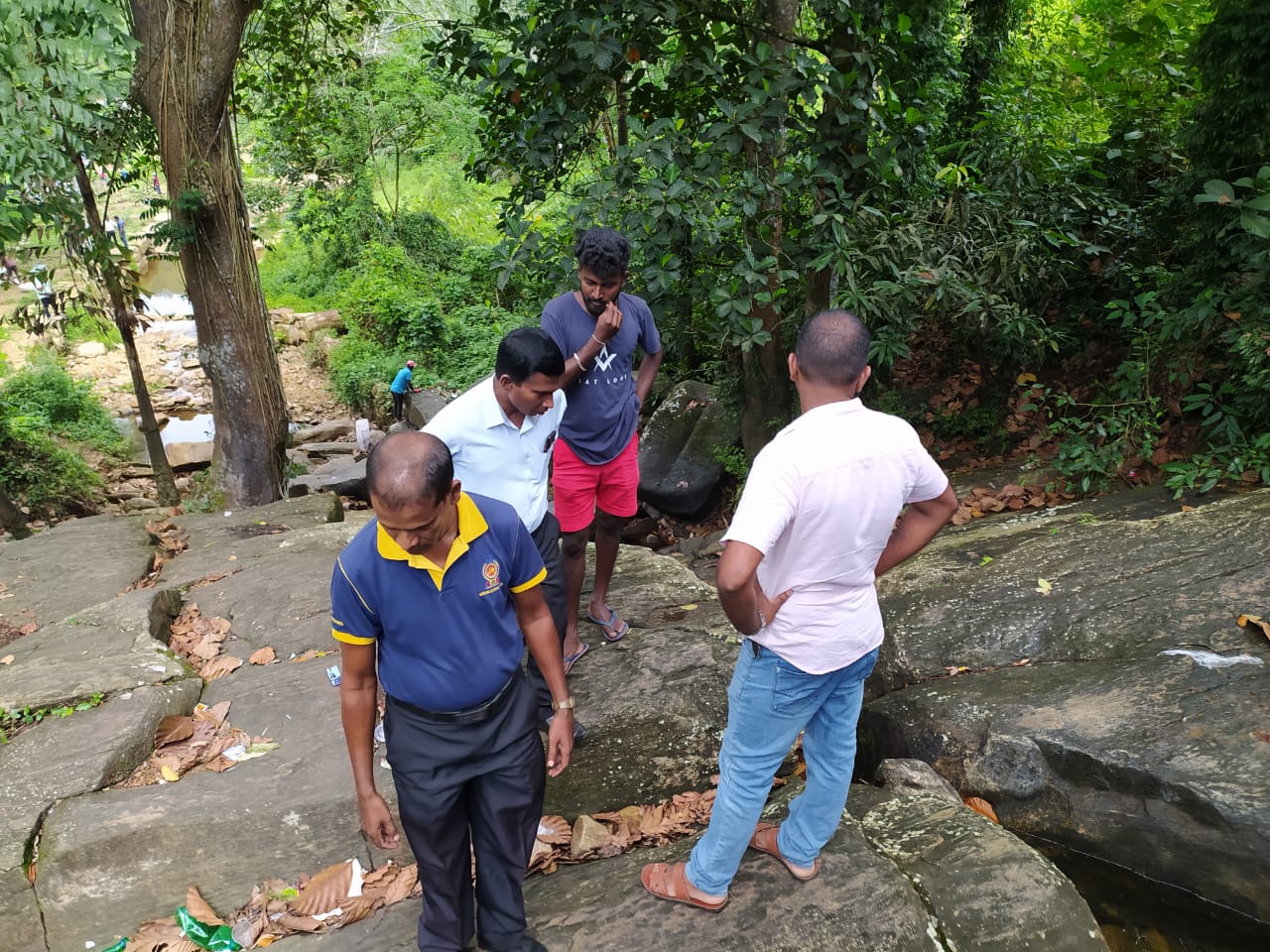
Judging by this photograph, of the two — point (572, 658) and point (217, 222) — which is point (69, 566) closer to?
point (217, 222)

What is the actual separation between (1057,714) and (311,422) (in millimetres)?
14592

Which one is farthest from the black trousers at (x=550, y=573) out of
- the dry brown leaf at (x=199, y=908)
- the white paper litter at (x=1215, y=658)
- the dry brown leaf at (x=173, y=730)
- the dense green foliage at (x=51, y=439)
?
the dense green foliage at (x=51, y=439)

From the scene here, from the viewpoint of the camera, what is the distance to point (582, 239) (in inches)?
131

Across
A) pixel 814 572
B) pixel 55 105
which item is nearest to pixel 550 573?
pixel 814 572

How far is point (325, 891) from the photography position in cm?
302

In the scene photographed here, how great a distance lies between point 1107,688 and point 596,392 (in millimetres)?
2388

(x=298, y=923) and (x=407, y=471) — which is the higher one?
(x=407, y=471)

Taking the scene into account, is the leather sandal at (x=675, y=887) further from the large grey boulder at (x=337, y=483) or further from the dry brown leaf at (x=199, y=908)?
the large grey boulder at (x=337, y=483)

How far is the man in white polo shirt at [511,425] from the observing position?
107 inches

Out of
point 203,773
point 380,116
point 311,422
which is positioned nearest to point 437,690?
point 203,773

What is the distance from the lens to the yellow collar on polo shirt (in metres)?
2.09

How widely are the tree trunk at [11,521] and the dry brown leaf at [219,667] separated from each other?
5.61 meters

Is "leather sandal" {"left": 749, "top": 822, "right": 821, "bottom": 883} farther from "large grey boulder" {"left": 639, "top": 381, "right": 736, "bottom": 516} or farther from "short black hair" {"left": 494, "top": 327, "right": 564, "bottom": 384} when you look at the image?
"large grey boulder" {"left": 639, "top": 381, "right": 736, "bottom": 516}

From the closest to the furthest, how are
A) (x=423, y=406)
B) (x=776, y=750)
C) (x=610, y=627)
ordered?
(x=776, y=750) → (x=610, y=627) → (x=423, y=406)
